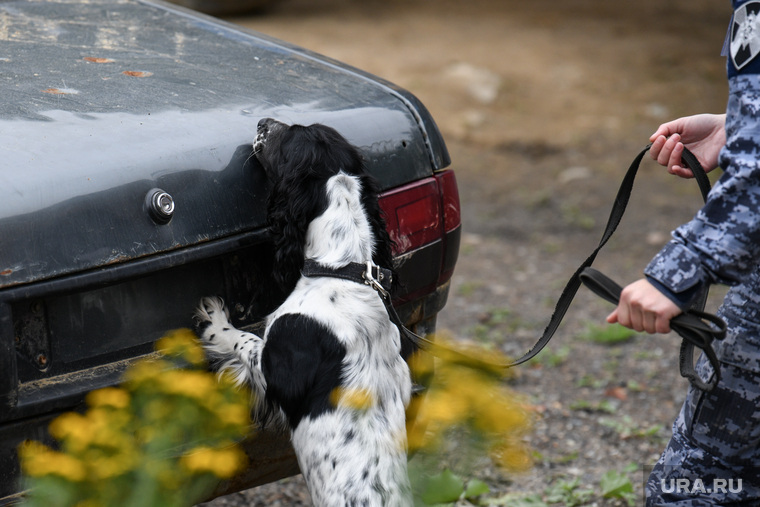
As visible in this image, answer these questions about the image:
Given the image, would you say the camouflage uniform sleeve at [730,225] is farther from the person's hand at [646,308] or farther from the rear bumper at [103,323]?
the rear bumper at [103,323]

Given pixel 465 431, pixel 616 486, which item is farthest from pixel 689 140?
pixel 616 486

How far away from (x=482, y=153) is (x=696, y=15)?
556 centimetres

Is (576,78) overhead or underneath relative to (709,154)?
underneath

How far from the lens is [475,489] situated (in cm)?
346

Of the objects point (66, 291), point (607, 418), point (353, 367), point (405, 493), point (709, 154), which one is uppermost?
point (709, 154)

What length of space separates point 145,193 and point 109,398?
62 centimetres

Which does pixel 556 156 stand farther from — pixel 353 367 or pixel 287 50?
pixel 353 367

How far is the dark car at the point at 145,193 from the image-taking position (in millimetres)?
2234

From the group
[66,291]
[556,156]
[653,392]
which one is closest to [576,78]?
[556,156]

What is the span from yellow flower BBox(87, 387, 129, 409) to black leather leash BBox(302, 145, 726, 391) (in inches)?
26.9

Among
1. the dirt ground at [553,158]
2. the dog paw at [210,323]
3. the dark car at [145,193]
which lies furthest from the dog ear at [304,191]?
the dirt ground at [553,158]

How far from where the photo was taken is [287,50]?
347 cm

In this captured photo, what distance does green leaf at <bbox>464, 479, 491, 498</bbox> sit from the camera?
345 centimetres

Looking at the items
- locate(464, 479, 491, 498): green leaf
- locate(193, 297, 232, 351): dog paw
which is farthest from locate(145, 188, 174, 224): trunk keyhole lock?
locate(464, 479, 491, 498): green leaf
